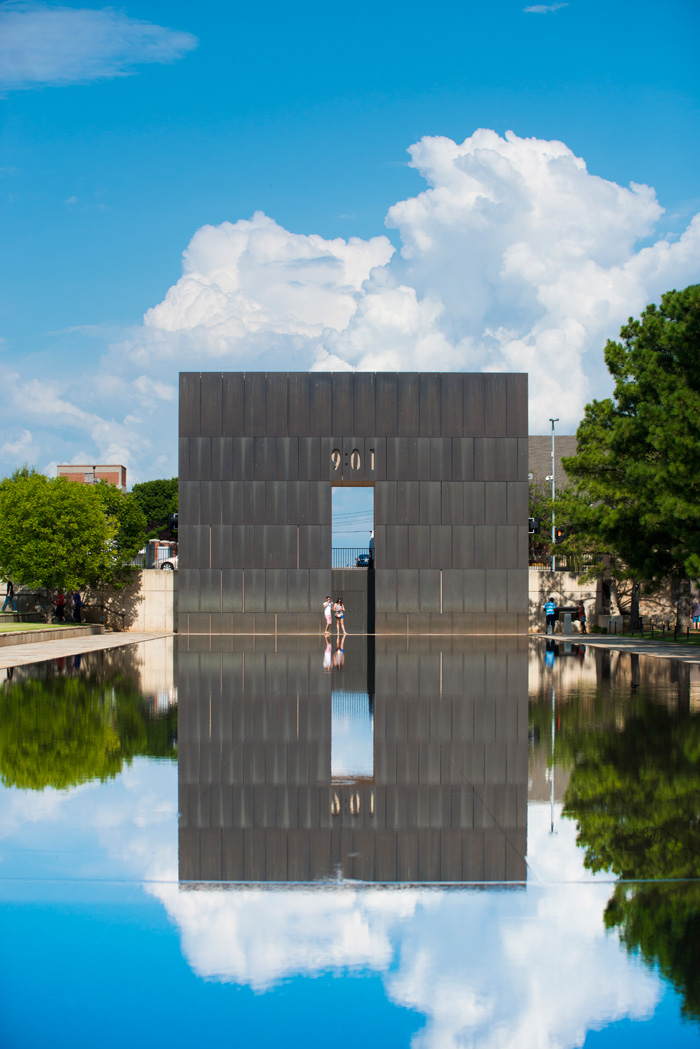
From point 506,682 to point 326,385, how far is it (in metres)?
21.9

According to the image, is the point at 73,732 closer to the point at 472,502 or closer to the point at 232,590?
the point at 232,590

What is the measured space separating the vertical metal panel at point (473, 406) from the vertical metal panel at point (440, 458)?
883mm

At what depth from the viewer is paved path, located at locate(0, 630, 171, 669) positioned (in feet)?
78.7

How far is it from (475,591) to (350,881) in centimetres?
3307

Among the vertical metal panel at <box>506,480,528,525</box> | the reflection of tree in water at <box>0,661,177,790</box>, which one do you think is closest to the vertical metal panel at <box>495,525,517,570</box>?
the vertical metal panel at <box>506,480,528,525</box>

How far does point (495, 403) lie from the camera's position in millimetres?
38844

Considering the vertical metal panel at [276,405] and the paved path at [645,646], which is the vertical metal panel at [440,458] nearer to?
the vertical metal panel at [276,405]

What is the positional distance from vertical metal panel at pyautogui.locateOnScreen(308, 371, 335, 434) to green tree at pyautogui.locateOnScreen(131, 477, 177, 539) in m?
59.5

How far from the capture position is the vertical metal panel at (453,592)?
38562mm

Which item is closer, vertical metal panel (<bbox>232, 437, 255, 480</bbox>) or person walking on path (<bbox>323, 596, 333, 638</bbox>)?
person walking on path (<bbox>323, 596, 333, 638</bbox>)

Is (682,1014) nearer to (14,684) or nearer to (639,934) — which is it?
(639,934)

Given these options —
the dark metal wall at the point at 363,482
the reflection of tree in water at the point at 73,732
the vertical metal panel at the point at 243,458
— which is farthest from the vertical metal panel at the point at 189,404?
the reflection of tree in water at the point at 73,732

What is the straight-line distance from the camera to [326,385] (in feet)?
127

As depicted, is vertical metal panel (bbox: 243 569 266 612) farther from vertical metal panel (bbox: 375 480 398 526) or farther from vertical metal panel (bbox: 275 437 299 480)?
vertical metal panel (bbox: 375 480 398 526)
